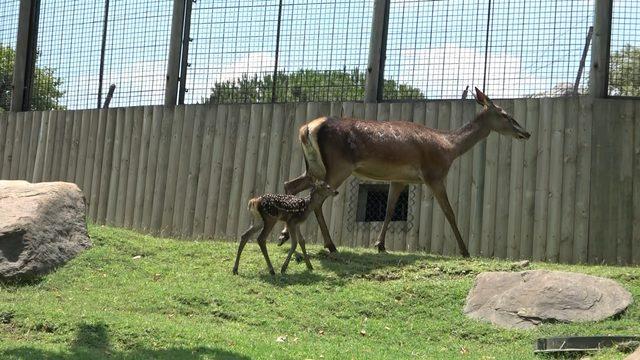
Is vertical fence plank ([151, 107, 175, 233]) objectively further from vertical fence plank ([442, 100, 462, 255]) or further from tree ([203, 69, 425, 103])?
vertical fence plank ([442, 100, 462, 255])

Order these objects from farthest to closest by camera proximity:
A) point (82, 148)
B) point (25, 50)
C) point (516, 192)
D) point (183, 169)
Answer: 1. point (25, 50)
2. point (82, 148)
3. point (183, 169)
4. point (516, 192)

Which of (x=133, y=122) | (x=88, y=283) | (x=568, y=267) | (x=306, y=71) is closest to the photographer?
(x=88, y=283)

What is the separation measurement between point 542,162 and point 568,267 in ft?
8.91

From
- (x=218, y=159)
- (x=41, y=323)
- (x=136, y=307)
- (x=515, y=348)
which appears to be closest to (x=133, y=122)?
(x=218, y=159)

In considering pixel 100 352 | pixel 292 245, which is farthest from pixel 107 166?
pixel 100 352

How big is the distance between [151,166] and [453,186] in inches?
229

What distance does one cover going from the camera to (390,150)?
13.1 m

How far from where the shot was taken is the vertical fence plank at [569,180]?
13.8 metres

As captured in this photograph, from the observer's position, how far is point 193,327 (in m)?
9.12

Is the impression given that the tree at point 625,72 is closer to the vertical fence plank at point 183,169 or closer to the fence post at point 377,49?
the fence post at point 377,49

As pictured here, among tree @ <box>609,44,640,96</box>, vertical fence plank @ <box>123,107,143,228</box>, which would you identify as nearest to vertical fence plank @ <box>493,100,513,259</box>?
tree @ <box>609,44,640,96</box>

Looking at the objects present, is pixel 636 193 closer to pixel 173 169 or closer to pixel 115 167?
pixel 173 169

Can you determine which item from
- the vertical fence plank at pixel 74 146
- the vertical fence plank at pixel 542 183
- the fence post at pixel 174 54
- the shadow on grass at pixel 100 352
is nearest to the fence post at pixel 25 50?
the vertical fence plank at pixel 74 146

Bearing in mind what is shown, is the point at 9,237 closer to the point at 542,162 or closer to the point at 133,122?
the point at 133,122
